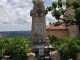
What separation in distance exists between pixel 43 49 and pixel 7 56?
126 inches

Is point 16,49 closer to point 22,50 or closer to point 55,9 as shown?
point 22,50

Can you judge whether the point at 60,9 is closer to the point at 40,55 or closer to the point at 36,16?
the point at 36,16

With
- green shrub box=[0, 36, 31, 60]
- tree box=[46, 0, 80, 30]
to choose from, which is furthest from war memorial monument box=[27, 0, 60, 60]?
tree box=[46, 0, 80, 30]

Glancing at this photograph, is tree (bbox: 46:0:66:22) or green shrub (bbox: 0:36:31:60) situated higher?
tree (bbox: 46:0:66:22)

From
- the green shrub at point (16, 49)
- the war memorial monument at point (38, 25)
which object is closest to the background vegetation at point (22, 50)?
the green shrub at point (16, 49)

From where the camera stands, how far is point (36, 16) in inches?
720

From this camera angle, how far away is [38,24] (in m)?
18.3

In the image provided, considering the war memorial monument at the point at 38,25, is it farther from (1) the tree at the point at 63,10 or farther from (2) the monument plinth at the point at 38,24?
(1) the tree at the point at 63,10

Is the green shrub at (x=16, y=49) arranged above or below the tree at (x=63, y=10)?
below

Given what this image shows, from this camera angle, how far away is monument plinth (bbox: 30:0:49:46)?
1814 centimetres

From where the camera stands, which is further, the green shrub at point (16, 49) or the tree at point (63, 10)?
the tree at point (63, 10)

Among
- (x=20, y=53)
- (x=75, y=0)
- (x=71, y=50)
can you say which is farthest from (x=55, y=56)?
(x=75, y=0)

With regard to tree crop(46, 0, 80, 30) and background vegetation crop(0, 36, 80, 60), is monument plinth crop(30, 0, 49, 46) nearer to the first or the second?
background vegetation crop(0, 36, 80, 60)

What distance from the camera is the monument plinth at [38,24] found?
18141mm
